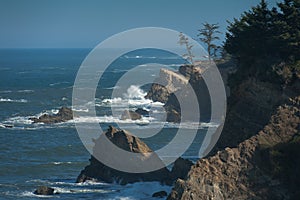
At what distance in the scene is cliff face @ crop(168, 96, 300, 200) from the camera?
27609mm

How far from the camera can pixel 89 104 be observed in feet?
264

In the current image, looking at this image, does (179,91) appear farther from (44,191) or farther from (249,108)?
(249,108)

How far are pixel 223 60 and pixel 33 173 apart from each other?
114 ft

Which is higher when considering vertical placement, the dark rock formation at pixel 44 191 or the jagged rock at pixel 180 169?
the jagged rock at pixel 180 169

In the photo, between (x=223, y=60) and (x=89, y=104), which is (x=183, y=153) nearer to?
(x=223, y=60)

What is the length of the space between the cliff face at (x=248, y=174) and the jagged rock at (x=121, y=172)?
906 cm

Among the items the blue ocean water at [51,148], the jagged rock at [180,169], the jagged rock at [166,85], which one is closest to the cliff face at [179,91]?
the jagged rock at [166,85]

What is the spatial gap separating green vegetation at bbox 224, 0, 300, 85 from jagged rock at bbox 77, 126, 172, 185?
28.3ft

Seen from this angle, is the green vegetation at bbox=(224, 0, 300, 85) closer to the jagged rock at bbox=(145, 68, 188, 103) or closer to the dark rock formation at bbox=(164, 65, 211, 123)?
the dark rock formation at bbox=(164, 65, 211, 123)

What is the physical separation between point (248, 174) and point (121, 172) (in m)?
12.3

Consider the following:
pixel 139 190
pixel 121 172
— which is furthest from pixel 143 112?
pixel 139 190

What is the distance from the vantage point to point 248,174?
28.3 meters

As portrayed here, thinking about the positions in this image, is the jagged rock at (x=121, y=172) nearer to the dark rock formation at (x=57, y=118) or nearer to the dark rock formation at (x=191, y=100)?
the dark rock formation at (x=191, y=100)

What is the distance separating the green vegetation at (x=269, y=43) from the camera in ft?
102
